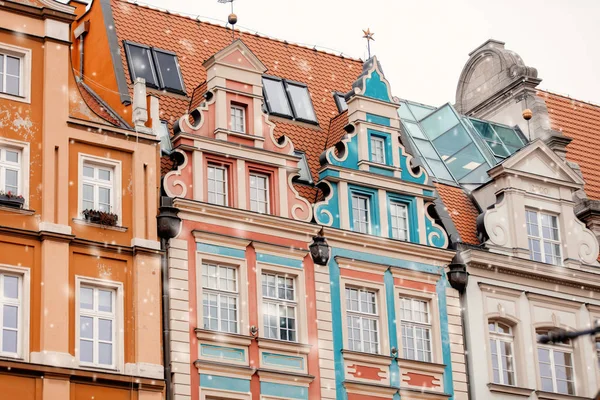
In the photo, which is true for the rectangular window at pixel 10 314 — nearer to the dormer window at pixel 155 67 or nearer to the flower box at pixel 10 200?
the flower box at pixel 10 200

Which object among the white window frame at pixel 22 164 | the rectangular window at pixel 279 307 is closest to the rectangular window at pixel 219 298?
the rectangular window at pixel 279 307

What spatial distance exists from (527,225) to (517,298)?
7.43 feet

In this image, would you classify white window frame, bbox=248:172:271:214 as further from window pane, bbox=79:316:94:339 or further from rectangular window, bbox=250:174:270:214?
window pane, bbox=79:316:94:339

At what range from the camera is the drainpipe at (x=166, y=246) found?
101ft

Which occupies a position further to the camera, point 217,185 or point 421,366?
point 421,366

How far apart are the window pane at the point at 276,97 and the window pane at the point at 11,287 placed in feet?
33.3

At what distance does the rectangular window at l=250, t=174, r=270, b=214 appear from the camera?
3391 centimetres

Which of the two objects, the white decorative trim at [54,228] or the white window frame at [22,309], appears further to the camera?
the white decorative trim at [54,228]

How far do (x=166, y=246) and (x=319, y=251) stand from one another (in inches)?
151

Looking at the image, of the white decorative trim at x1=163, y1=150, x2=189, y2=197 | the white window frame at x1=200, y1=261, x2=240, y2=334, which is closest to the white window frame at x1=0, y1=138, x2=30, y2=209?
the white decorative trim at x1=163, y1=150, x2=189, y2=197

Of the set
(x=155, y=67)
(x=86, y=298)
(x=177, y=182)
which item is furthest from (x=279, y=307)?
(x=155, y=67)

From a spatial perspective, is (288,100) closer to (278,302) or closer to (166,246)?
(278,302)

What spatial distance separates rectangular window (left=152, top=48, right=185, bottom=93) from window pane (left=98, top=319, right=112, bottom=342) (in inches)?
304

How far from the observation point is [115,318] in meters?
30.3
